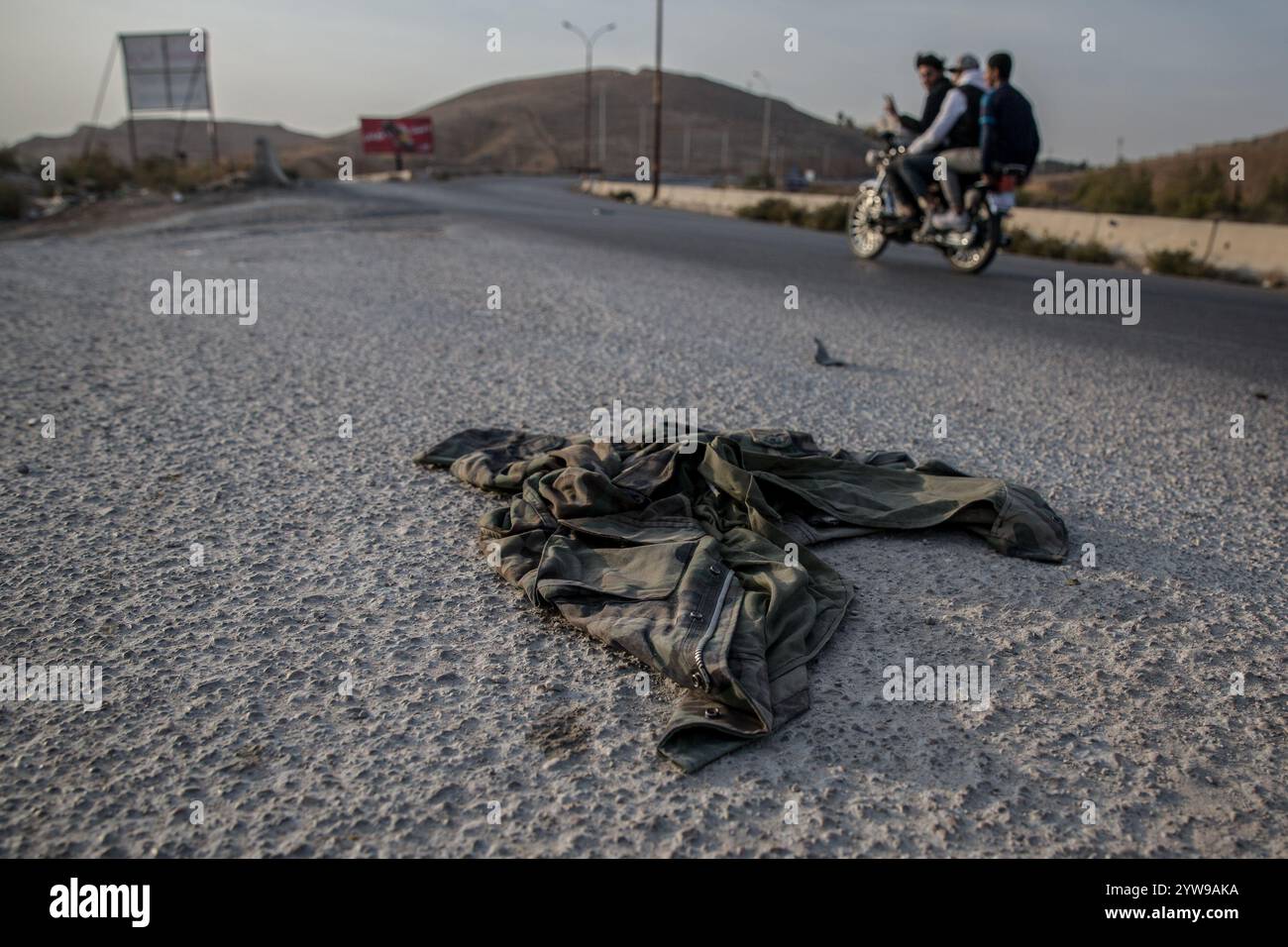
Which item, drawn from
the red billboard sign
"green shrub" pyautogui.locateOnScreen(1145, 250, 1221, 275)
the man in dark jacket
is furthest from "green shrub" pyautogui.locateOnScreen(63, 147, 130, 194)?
the red billboard sign

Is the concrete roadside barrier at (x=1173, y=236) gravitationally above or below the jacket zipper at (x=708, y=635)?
above

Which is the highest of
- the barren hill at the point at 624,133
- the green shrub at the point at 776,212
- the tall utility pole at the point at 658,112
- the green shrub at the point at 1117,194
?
the barren hill at the point at 624,133

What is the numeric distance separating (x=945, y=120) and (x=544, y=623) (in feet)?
30.9

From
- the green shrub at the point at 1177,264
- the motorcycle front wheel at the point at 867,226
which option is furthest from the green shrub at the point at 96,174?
the green shrub at the point at 1177,264

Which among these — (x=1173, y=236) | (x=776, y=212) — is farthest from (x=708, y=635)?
(x=776, y=212)

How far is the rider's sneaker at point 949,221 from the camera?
35.5 ft

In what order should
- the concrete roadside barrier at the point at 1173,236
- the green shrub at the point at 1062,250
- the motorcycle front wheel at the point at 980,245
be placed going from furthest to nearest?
the green shrub at the point at 1062,250 → the concrete roadside barrier at the point at 1173,236 → the motorcycle front wheel at the point at 980,245

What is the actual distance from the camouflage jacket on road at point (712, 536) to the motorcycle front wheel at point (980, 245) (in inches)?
307

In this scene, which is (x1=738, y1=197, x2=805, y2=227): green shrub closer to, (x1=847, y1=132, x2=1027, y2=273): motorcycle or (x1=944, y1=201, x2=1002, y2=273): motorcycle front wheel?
(x1=847, y1=132, x2=1027, y2=273): motorcycle

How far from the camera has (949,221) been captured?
35.7 feet

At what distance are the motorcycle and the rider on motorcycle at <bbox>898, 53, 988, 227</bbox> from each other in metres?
0.27

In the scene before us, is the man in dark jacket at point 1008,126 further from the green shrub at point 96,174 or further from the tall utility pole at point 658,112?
the green shrub at point 96,174

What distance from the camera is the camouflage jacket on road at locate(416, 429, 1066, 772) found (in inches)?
93.1
